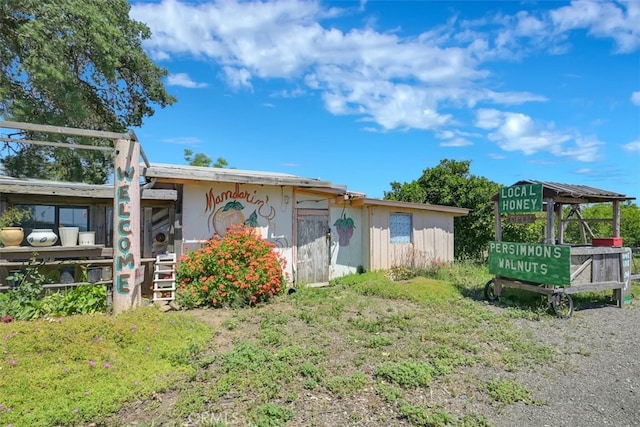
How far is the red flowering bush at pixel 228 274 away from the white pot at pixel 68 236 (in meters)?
1.92

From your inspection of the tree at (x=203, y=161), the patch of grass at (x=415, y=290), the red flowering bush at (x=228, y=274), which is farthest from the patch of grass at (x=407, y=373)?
the tree at (x=203, y=161)

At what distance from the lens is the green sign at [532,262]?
6.48 m

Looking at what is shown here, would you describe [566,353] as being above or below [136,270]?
below

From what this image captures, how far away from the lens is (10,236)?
6.04 meters

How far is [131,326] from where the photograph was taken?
4758mm

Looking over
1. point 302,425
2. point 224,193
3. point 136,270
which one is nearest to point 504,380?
point 302,425

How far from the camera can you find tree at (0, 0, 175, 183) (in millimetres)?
10305

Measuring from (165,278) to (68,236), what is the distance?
185 cm

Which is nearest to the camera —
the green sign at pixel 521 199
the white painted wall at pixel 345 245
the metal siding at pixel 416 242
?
the green sign at pixel 521 199

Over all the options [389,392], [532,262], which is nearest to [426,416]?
[389,392]

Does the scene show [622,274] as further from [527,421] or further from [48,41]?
[48,41]

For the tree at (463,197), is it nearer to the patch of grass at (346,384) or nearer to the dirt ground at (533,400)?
the dirt ground at (533,400)

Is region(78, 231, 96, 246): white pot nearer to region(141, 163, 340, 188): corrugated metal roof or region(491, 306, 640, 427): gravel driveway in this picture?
region(141, 163, 340, 188): corrugated metal roof

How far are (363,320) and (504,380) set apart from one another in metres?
2.40
